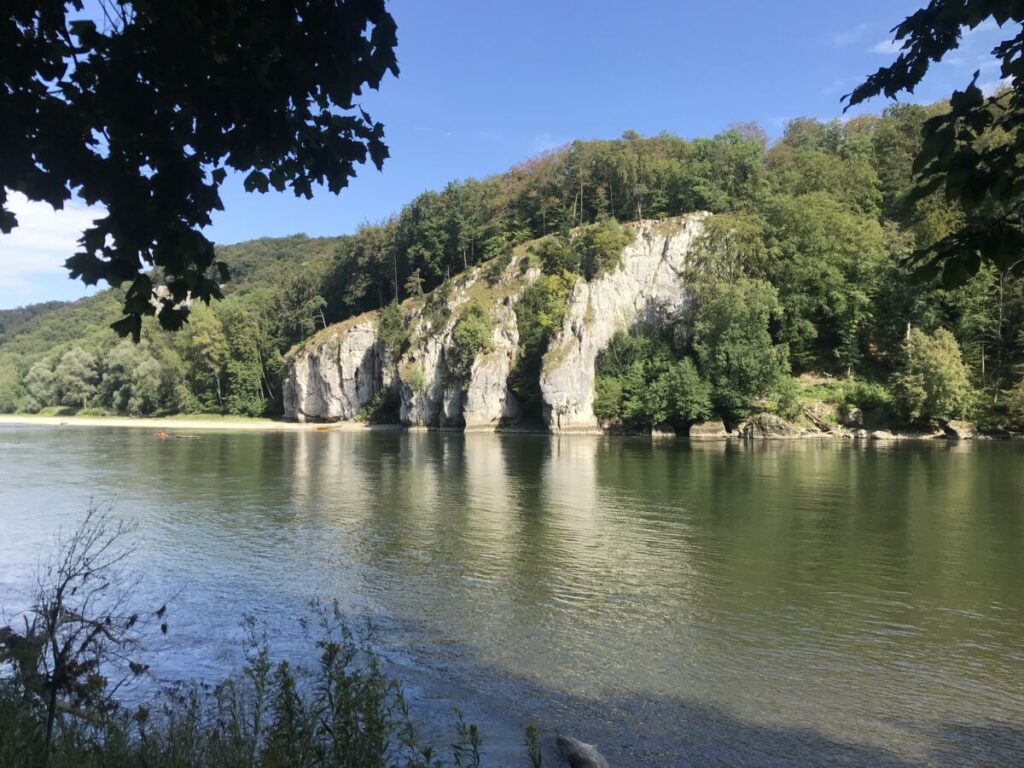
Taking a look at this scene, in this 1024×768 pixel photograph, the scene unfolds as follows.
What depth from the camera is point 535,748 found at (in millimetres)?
4336

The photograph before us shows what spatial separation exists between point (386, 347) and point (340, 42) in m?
89.4

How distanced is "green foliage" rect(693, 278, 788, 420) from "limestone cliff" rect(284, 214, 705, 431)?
31.8 feet

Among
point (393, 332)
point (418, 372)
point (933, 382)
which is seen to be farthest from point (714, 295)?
point (393, 332)

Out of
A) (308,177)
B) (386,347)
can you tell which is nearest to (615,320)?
(386,347)

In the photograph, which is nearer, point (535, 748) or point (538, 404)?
point (535, 748)

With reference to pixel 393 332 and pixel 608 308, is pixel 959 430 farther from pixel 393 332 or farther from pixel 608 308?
pixel 393 332

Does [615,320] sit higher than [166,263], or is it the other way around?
[615,320]

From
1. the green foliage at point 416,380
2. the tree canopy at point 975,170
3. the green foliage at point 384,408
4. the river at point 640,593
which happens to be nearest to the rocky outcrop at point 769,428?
the river at point 640,593

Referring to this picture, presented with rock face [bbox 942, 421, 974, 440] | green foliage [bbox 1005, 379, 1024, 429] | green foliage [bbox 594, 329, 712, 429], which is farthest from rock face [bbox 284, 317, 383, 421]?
green foliage [bbox 1005, 379, 1024, 429]

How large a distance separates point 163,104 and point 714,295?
67.4m

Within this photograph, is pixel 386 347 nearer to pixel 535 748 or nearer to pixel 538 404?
pixel 538 404

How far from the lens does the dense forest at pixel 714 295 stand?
6269 cm

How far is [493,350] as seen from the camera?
81562mm

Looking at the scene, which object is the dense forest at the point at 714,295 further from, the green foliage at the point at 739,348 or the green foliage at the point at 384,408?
the green foliage at the point at 384,408
